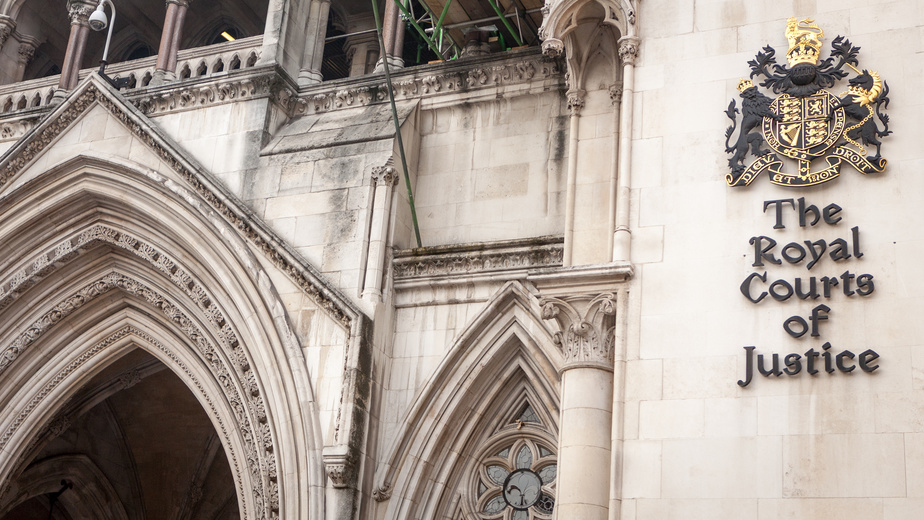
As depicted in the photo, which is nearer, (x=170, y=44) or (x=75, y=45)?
(x=170, y=44)

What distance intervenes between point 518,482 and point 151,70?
7537 mm

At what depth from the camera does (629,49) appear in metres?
10.6

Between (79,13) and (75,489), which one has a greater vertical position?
(79,13)

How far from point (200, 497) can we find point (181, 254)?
218 inches

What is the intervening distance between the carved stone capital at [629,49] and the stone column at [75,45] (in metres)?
8.74

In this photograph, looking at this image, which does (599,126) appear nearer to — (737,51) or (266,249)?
(737,51)

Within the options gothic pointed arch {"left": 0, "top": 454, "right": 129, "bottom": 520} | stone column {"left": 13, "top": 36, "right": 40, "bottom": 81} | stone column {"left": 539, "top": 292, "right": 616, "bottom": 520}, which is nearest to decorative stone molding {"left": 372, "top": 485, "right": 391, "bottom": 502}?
stone column {"left": 539, "top": 292, "right": 616, "bottom": 520}

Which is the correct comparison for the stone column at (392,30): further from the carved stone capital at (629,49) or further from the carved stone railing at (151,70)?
the carved stone capital at (629,49)

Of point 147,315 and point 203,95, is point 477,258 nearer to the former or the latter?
point 203,95

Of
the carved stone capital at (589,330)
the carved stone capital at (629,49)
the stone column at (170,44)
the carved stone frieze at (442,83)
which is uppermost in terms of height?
the stone column at (170,44)

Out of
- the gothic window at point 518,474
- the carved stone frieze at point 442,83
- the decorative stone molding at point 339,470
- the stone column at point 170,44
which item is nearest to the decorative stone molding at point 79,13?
the stone column at point 170,44

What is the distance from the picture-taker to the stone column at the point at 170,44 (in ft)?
50.8

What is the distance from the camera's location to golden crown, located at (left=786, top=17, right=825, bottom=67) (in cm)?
995

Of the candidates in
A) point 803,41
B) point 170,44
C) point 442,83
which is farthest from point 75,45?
point 803,41
